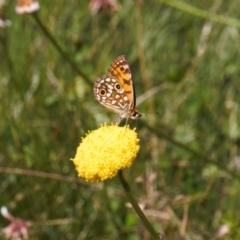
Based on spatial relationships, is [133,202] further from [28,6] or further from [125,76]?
[28,6]

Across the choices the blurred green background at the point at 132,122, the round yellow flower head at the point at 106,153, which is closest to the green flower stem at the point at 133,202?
the round yellow flower head at the point at 106,153

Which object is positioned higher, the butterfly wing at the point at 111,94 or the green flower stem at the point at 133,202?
the butterfly wing at the point at 111,94

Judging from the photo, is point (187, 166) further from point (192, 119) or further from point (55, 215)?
point (55, 215)

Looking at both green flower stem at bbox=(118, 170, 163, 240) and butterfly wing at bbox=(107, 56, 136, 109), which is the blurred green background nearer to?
butterfly wing at bbox=(107, 56, 136, 109)

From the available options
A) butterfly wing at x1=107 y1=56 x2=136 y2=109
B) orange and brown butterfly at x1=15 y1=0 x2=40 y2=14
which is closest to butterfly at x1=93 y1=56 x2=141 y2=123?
butterfly wing at x1=107 y1=56 x2=136 y2=109

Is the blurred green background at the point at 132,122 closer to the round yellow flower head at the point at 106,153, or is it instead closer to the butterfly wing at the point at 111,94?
the butterfly wing at the point at 111,94

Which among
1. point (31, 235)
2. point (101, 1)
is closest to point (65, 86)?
point (101, 1)

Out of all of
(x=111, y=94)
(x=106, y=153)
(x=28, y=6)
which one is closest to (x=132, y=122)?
(x=28, y=6)
